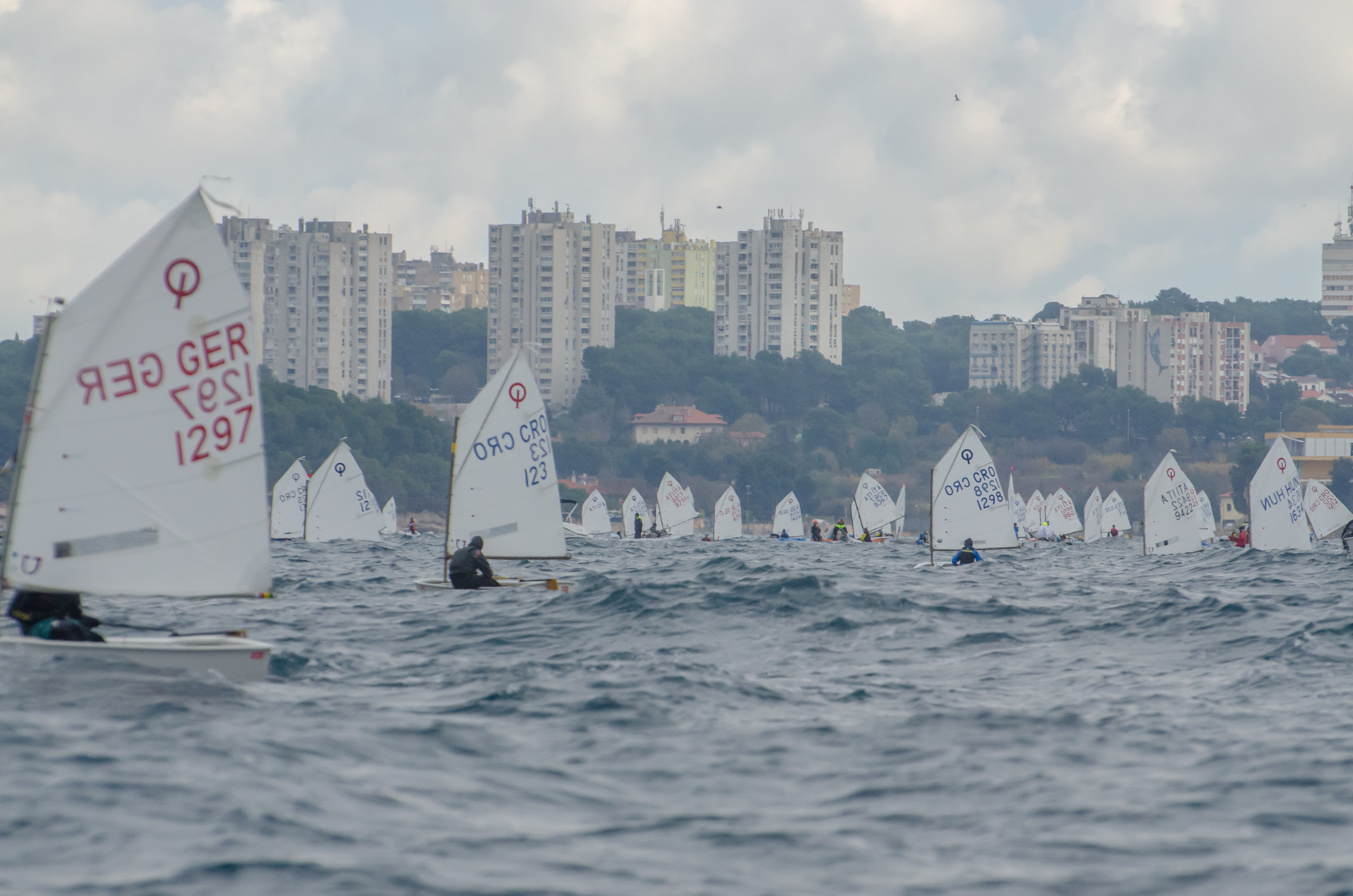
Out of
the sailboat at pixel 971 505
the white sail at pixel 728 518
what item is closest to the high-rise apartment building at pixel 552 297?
the white sail at pixel 728 518

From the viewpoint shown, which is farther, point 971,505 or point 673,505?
point 673,505

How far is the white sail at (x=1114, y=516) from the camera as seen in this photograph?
88312 millimetres

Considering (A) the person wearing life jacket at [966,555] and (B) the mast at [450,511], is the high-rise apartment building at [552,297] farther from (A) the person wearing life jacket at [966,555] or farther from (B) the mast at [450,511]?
(B) the mast at [450,511]

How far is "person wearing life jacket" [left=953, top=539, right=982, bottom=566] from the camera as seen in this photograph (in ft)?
121

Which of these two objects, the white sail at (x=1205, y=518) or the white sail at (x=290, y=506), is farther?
the white sail at (x=1205, y=518)

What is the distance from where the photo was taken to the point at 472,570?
2306 centimetres

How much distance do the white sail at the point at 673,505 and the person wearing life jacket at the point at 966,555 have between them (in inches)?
1497

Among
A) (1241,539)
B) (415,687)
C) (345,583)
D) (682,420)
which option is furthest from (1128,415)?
(415,687)

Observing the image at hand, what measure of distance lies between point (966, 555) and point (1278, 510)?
10.7m

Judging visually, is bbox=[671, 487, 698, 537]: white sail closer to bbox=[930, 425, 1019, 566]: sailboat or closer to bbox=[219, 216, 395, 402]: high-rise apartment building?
bbox=[930, 425, 1019, 566]: sailboat

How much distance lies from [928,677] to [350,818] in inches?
313

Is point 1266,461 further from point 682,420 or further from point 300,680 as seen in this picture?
point 682,420

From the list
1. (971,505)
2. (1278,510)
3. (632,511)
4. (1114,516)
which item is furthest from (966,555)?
(1114,516)

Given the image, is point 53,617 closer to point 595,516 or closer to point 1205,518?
point 595,516
